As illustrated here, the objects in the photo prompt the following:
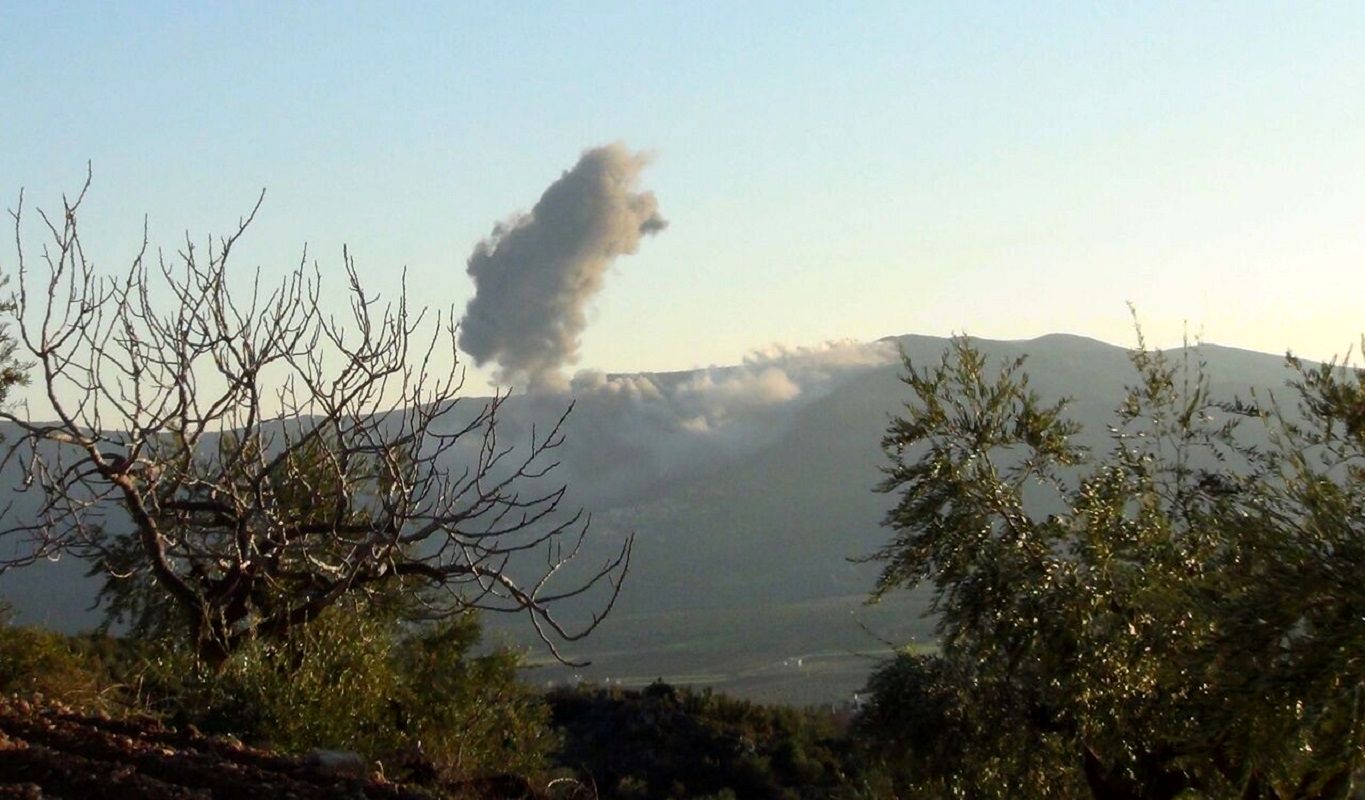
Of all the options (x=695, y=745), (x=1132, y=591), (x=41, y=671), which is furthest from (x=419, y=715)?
(x=695, y=745)

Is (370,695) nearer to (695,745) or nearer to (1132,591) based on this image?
(1132,591)

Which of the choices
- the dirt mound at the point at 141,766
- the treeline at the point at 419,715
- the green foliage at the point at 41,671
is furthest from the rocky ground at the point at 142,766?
the green foliage at the point at 41,671

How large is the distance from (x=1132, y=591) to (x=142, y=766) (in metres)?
8.72

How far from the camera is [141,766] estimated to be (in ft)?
27.6

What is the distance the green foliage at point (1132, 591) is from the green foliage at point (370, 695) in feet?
16.6

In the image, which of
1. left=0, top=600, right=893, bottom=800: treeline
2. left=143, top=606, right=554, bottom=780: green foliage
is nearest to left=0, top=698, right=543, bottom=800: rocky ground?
left=0, top=600, right=893, bottom=800: treeline

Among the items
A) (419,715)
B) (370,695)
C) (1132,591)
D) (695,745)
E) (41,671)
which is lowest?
(695,745)

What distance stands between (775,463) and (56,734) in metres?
144

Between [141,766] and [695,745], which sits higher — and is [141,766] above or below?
above

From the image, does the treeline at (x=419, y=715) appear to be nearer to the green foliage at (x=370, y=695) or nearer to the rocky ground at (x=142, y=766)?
the green foliage at (x=370, y=695)

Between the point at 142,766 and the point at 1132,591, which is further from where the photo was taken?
the point at 1132,591

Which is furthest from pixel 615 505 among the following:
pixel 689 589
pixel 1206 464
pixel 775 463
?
pixel 1206 464

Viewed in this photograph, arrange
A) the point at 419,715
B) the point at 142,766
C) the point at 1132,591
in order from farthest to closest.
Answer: the point at 419,715, the point at 1132,591, the point at 142,766

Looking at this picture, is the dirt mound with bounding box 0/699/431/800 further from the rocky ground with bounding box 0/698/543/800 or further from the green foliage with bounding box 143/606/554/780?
the green foliage with bounding box 143/606/554/780
